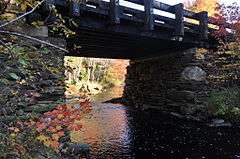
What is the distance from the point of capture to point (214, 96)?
12.9m

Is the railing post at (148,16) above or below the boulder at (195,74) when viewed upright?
above

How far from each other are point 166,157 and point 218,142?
6.69ft

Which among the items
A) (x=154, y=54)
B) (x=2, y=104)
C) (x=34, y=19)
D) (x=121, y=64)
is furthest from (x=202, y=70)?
(x=121, y=64)

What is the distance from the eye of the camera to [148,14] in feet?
35.1

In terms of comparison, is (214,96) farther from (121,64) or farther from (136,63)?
(121,64)

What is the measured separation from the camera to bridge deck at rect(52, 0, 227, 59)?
9609 mm

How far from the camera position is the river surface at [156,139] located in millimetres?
7934

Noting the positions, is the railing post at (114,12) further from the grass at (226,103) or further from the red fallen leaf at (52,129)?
the red fallen leaf at (52,129)

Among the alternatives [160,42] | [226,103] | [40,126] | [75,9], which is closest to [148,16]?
[160,42]

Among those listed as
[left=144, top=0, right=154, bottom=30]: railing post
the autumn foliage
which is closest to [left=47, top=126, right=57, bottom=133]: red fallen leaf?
the autumn foliage

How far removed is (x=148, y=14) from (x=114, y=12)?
57.8 inches

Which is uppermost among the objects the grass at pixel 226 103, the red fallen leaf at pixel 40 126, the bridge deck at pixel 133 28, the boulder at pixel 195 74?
the bridge deck at pixel 133 28

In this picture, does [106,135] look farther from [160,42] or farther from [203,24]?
[203,24]

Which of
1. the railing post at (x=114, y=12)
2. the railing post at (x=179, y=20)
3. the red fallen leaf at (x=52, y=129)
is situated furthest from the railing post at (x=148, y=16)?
the red fallen leaf at (x=52, y=129)
